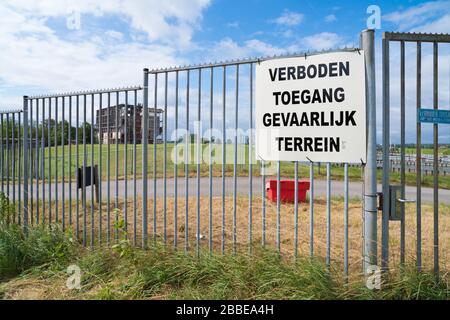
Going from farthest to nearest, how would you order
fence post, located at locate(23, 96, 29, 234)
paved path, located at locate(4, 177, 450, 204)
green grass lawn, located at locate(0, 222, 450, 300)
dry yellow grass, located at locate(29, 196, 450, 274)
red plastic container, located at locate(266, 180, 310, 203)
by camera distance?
paved path, located at locate(4, 177, 450, 204) < red plastic container, located at locate(266, 180, 310, 203) < fence post, located at locate(23, 96, 29, 234) < dry yellow grass, located at locate(29, 196, 450, 274) < green grass lawn, located at locate(0, 222, 450, 300)

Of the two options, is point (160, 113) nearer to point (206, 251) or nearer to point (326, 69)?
point (206, 251)

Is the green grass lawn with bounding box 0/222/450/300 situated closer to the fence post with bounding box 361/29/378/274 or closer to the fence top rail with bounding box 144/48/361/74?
the fence post with bounding box 361/29/378/274

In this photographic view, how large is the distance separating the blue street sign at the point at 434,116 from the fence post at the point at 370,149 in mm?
467

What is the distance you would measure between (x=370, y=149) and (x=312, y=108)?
69 centimetres

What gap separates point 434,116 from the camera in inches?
118

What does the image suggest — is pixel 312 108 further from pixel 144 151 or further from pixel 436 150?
pixel 144 151

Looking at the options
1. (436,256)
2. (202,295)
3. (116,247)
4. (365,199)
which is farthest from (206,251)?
(436,256)

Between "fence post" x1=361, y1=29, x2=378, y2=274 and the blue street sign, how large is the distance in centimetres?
47

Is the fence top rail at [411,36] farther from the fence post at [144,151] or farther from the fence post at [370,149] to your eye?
the fence post at [144,151]

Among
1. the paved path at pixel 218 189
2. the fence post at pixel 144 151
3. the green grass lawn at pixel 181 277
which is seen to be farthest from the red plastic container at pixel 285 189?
the green grass lawn at pixel 181 277

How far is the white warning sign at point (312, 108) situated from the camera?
3.00 metres

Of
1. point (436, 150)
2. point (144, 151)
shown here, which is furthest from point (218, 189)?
point (436, 150)

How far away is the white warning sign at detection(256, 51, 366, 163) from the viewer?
118 inches

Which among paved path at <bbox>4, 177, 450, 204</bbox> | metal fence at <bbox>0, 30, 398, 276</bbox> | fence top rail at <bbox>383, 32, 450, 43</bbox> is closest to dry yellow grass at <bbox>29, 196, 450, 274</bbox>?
metal fence at <bbox>0, 30, 398, 276</bbox>
